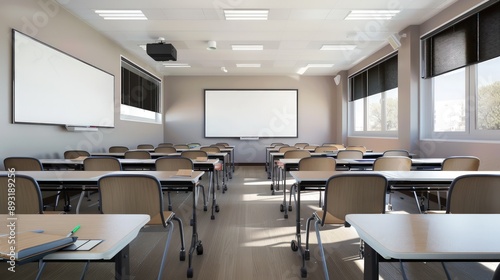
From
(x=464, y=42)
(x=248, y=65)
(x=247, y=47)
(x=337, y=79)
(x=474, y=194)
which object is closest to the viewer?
(x=474, y=194)

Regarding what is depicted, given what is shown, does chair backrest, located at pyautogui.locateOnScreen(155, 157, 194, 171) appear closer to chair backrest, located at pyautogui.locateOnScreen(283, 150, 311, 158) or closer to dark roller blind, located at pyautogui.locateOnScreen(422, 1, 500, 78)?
chair backrest, located at pyautogui.locateOnScreen(283, 150, 311, 158)

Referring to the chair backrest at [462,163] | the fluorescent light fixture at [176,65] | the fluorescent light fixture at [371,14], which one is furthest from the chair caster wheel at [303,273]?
the fluorescent light fixture at [176,65]

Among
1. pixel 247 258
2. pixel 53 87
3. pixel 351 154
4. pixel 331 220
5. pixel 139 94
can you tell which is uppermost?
pixel 139 94

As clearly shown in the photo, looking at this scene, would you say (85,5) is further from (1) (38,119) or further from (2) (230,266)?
(2) (230,266)

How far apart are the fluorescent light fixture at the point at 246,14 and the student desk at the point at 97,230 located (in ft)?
14.3

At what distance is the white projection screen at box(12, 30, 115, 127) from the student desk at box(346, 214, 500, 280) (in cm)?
440

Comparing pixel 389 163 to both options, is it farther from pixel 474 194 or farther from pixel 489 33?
pixel 489 33

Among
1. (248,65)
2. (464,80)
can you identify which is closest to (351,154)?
(464,80)

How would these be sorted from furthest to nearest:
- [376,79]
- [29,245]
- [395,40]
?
1. [376,79]
2. [395,40]
3. [29,245]

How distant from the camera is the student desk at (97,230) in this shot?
84 cm

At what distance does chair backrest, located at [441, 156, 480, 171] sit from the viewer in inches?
128

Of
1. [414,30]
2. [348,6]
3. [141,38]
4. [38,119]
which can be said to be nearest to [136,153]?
[38,119]

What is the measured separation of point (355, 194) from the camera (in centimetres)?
200

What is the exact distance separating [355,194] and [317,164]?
152 cm
